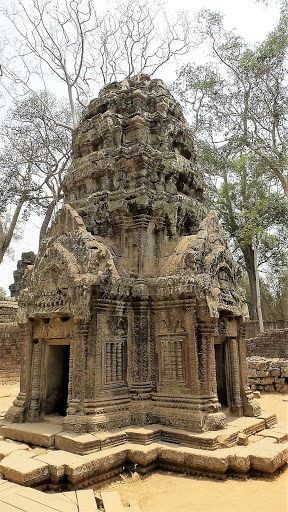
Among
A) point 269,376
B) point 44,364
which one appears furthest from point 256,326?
point 44,364

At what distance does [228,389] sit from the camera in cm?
678

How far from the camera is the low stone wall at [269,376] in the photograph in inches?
475

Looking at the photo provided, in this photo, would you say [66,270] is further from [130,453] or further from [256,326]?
[256,326]

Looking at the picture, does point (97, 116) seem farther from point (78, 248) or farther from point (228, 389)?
point (228, 389)

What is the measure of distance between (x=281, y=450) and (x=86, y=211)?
516cm

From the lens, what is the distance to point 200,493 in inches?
165

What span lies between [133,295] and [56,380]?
236 cm

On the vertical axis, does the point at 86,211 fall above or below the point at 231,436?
above

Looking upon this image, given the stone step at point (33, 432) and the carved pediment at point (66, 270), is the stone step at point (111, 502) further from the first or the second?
the carved pediment at point (66, 270)

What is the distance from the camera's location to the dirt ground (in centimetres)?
390

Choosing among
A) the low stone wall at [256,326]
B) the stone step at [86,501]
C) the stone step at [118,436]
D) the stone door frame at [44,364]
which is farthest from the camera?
the low stone wall at [256,326]

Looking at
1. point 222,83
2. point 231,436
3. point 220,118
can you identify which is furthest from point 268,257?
point 231,436

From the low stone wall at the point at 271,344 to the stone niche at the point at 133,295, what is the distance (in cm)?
1151

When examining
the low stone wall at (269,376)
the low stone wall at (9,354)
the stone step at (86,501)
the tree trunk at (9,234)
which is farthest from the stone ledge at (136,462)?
the tree trunk at (9,234)
